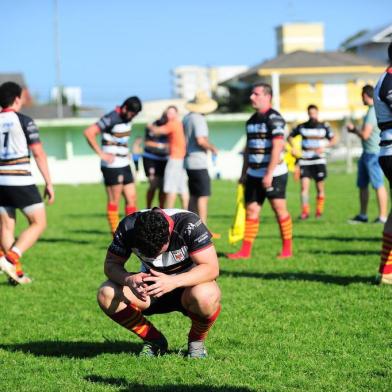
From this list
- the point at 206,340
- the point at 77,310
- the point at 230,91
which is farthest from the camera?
the point at 230,91

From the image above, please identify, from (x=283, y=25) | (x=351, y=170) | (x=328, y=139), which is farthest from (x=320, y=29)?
(x=328, y=139)

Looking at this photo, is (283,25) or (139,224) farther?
(283,25)

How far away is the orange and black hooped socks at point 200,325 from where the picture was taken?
5.70m

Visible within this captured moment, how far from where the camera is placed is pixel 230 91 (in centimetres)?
6981

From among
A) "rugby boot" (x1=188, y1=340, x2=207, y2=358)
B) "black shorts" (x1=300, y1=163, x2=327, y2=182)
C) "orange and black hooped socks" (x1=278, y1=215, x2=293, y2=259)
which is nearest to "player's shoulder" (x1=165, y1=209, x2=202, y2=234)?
"rugby boot" (x1=188, y1=340, x2=207, y2=358)

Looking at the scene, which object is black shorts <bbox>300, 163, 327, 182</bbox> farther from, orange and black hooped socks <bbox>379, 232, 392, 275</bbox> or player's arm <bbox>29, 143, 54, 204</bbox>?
orange and black hooped socks <bbox>379, 232, 392, 275</bbox>

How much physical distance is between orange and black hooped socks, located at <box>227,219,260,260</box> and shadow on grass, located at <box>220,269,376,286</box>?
0.99 m

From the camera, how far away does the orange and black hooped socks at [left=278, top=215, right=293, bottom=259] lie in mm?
10484

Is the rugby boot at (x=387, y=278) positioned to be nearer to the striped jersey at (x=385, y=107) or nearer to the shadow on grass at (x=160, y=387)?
the striped jersey at (x=385, y=107)

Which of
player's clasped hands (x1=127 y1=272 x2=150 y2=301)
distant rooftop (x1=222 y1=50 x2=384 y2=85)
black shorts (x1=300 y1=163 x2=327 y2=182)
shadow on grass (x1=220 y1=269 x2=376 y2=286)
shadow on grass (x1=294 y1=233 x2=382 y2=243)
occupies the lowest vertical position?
shadow on grass (x1=294 y1=233 x2=382 y2=243)

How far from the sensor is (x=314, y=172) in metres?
16.3

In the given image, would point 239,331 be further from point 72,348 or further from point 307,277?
point 307,277

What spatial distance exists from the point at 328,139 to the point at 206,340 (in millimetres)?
10543

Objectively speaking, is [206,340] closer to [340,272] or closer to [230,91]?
[340,272]
